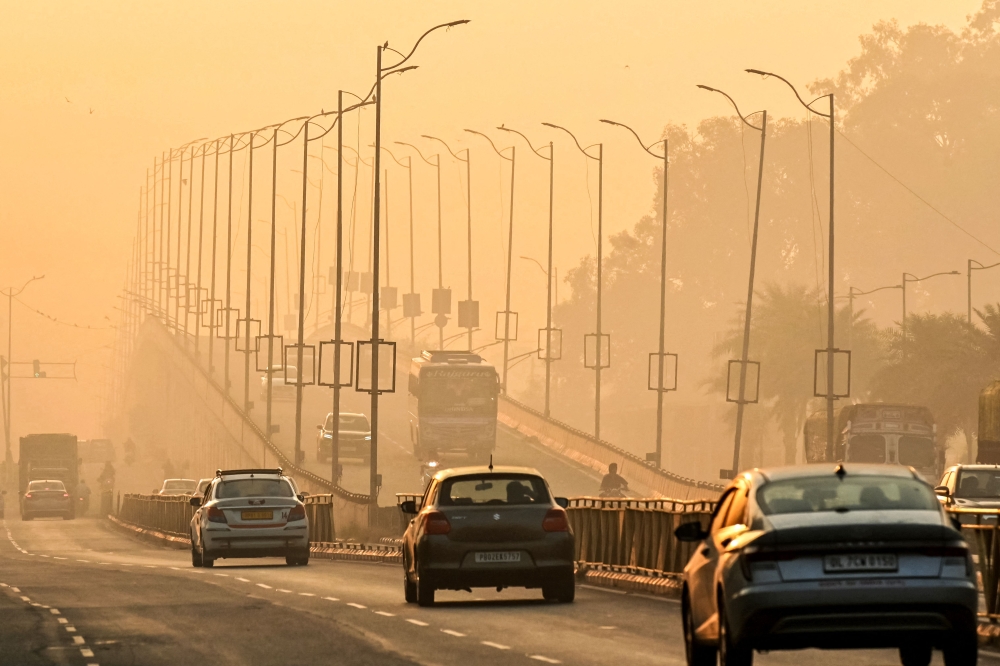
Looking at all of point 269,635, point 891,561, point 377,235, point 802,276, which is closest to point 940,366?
point 377,235

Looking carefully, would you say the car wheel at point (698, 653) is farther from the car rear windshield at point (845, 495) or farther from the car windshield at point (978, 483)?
the car windshield at point (978, 483)

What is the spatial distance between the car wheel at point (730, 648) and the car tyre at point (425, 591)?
9.27 meters

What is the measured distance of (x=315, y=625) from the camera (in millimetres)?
19578

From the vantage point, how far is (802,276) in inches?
5517

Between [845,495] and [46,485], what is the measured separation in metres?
86.9

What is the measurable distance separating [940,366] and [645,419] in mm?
60595

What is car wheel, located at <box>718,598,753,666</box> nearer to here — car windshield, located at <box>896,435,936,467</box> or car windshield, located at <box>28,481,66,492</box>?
car windshield, located at <box>896,435,936,467</box>

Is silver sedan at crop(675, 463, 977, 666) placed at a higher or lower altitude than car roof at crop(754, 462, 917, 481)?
lower

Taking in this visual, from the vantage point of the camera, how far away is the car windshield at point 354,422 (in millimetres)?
83625

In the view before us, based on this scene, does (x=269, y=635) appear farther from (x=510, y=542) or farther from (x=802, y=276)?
(x=802, y=276)

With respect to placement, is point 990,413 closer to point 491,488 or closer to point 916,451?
point 916,451

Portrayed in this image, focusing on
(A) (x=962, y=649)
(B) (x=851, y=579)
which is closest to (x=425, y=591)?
(A) (x=962, y=649)

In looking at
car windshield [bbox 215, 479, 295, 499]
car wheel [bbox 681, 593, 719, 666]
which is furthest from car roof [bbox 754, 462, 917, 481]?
car windshield [bbox 215, 479, 295, 499]

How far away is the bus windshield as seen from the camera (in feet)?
243
